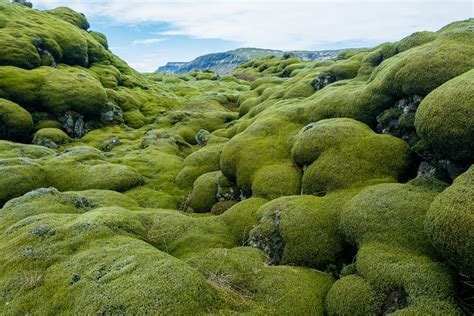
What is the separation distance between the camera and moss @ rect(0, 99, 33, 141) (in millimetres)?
50531

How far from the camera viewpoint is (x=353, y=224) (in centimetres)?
1492

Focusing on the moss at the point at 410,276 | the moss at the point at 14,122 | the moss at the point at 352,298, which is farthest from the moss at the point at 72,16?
the moss at the point at 410,276

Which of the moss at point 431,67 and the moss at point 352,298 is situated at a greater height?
the moss at point 431,67

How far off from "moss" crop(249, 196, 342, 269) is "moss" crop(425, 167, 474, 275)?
201 inches

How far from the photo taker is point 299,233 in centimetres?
1609

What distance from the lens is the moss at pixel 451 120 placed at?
1368 cm

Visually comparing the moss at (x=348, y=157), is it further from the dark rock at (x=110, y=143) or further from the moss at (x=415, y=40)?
the dark rock at (x=110, y=143)

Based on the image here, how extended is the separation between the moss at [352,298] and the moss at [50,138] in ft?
161

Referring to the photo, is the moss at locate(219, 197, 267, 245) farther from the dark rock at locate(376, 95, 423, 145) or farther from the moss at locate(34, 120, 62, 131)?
the moss at locate(34, 120, 62, 131)

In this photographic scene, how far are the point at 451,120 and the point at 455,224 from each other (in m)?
5.91

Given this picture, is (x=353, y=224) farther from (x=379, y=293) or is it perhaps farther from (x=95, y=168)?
(x=95, y=168)

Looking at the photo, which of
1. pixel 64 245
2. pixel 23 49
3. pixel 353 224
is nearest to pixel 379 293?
pixel 353 224

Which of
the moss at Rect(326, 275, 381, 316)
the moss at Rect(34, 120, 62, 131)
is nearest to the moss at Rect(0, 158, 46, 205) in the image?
the moss at Rect(34, 120, 62, 131)

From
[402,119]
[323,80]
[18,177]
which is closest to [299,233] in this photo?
[402,119]
